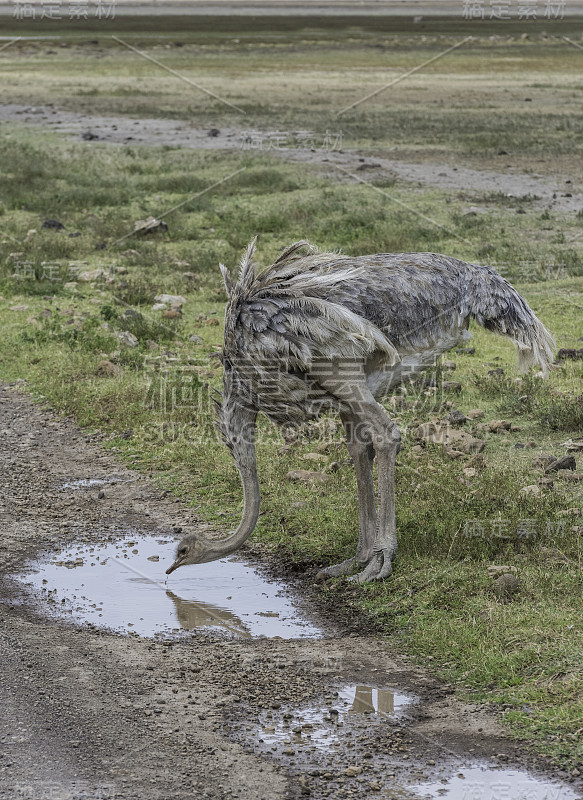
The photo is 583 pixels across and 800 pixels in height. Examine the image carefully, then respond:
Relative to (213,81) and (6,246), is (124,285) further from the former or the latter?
(213,81)

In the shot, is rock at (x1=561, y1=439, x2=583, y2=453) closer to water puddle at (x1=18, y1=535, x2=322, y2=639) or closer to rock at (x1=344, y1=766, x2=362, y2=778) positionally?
water puddle at (x1=18, y1=535, x2=322, y2=639)

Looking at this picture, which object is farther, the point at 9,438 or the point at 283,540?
the point at 9,438

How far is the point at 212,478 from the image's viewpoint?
27.1 ft

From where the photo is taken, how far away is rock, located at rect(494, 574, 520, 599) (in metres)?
6.05

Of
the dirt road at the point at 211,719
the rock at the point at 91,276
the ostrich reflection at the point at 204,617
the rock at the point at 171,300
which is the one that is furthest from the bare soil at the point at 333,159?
the dirt road at the point at 211,719

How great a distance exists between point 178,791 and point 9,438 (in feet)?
17.5

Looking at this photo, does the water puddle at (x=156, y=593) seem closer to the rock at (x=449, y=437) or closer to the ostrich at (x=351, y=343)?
the ostrich at (x=351, y=343)

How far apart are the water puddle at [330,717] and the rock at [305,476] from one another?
271 centimetres

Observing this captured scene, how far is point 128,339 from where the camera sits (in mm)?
11445

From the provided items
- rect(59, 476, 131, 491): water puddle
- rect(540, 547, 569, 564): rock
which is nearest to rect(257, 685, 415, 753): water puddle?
rect(540, 547, 569, 564): rock

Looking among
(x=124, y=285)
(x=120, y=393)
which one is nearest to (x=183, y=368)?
(x=120, y=393)

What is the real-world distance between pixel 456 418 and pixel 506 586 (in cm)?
312

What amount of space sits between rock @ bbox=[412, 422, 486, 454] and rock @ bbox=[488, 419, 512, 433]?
28 centimetres

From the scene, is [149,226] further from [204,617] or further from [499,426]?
[204,617]
